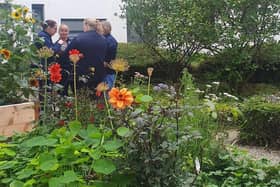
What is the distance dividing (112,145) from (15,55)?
350cm

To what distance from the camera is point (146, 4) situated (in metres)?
14.1

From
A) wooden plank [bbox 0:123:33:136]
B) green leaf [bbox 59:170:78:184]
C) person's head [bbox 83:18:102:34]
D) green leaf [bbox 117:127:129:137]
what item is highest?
person's head [bbox 83:18:102:34]

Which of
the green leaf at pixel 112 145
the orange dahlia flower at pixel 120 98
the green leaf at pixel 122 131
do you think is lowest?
the green leaf at pixel 112 145

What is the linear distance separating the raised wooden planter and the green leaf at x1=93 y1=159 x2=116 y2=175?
252cm

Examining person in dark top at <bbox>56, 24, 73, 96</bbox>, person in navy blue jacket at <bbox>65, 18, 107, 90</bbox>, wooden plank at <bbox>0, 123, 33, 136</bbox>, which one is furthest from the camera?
person in navy blue jacket at <bbox>65, 18, 107, 90</bbox>

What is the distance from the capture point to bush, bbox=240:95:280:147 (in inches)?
316

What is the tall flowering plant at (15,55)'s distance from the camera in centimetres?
595

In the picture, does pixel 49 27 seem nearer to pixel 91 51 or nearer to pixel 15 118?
pixel 91 51

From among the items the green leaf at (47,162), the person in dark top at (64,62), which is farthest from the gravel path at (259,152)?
the green leaf at (47,162)

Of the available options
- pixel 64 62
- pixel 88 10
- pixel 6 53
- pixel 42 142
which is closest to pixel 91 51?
pixel 64 62

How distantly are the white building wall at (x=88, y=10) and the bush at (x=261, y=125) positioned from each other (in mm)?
9633

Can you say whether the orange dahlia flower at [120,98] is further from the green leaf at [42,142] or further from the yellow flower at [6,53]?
the yellow flower at [6,53]

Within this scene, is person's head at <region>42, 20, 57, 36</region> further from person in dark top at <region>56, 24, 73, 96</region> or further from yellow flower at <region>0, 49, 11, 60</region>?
yellow flower at <region>0, 49, 11, 60</region>

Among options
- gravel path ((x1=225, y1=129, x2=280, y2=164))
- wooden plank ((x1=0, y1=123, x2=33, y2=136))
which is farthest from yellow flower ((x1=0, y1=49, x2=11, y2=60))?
gravel path ((x1=225, y1=129, x2=280, y2=164))
